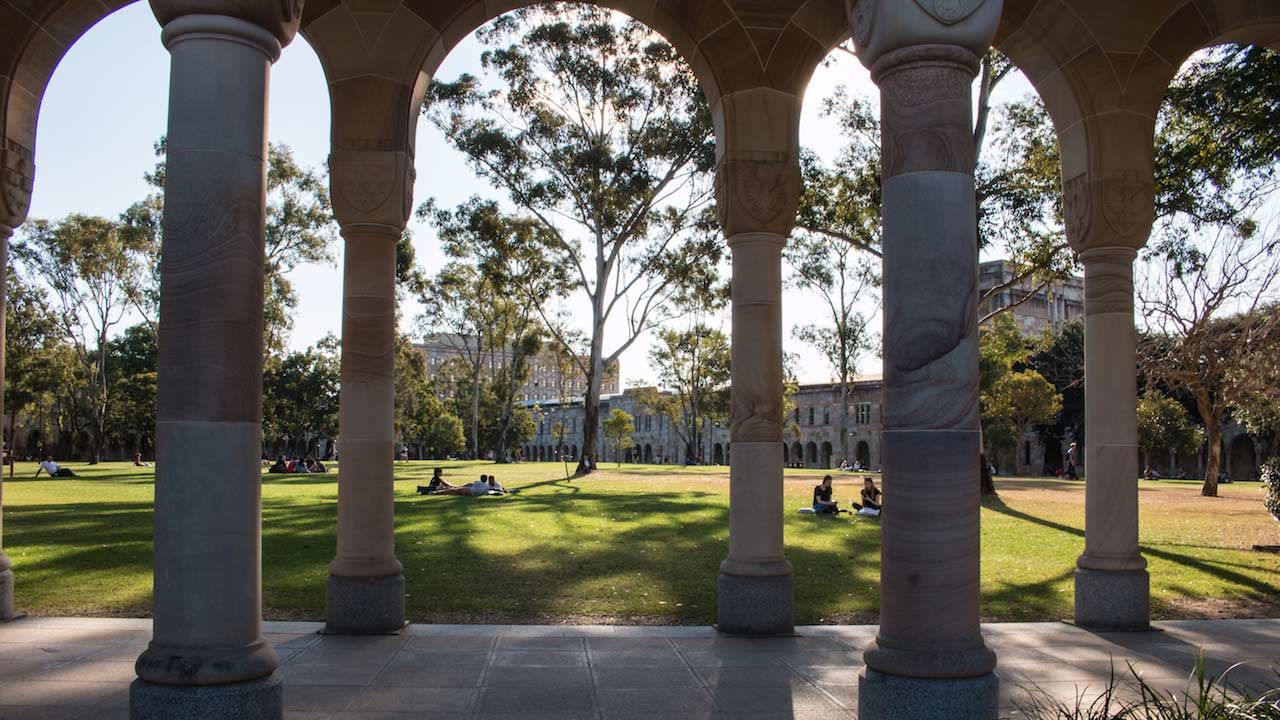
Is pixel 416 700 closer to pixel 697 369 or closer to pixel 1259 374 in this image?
pixel 1259 374

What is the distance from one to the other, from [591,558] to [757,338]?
6916mm

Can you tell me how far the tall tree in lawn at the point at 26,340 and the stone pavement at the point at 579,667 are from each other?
53.7 metres

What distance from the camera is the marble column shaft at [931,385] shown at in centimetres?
487

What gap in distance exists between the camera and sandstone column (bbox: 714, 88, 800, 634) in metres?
8.94

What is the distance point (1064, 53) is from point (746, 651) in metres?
7.00

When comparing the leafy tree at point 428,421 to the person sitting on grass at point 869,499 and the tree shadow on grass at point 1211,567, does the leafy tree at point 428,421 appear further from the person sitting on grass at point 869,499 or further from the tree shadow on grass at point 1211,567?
the tree shadow on grass at point 1211,567

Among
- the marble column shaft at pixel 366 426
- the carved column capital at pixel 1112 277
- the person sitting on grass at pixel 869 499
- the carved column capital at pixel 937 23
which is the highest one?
the carved column capital at pixel 937 23

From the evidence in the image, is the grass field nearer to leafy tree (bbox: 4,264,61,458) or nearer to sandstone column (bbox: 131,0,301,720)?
sandstone column (bbox: 131,0,301,720)

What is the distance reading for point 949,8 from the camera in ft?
16.4

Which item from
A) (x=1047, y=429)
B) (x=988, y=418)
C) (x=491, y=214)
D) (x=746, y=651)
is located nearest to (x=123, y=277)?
(x=491, y=214)

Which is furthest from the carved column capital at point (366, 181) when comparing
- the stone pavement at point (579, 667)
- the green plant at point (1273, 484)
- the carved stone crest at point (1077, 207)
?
the green plant at point (1273, 484)

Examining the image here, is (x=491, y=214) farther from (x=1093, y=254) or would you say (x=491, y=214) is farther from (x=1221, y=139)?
(x=1093, y=254)

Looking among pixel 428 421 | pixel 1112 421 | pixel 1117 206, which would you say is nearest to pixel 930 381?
pixel 1112 421

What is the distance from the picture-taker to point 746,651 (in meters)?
8.14
